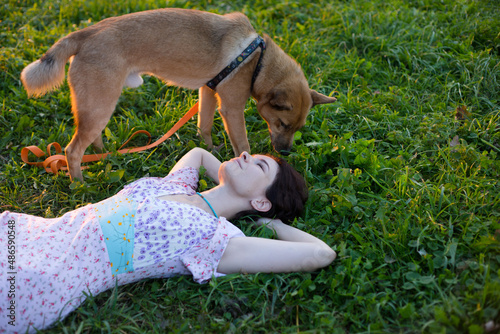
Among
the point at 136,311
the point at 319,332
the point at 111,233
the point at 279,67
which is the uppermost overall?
the point at 279,67

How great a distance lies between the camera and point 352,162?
3.73m

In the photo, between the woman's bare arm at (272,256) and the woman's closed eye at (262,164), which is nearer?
the woman's bare arm at (272,256)

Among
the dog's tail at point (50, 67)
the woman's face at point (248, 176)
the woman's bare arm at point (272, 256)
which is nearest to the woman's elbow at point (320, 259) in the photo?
the woman's bare arm at point (272, 256)

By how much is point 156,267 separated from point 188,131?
200 centimetres

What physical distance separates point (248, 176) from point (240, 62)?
1463 mm

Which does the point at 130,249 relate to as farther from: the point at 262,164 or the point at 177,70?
the point at 177,70

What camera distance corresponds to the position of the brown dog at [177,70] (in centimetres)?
346

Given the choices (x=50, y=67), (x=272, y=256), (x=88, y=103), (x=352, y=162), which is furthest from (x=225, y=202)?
(x=50, y=67)

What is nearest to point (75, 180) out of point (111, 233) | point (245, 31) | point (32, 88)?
point (32, 88)

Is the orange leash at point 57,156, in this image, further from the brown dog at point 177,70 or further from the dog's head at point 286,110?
the dog's head at point 286,110

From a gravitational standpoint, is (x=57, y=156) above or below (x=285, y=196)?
below

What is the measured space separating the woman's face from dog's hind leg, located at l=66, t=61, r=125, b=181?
3.98 ft

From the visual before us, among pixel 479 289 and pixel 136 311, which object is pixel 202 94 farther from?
pixel 479 289

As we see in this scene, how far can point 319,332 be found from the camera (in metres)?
2.38
